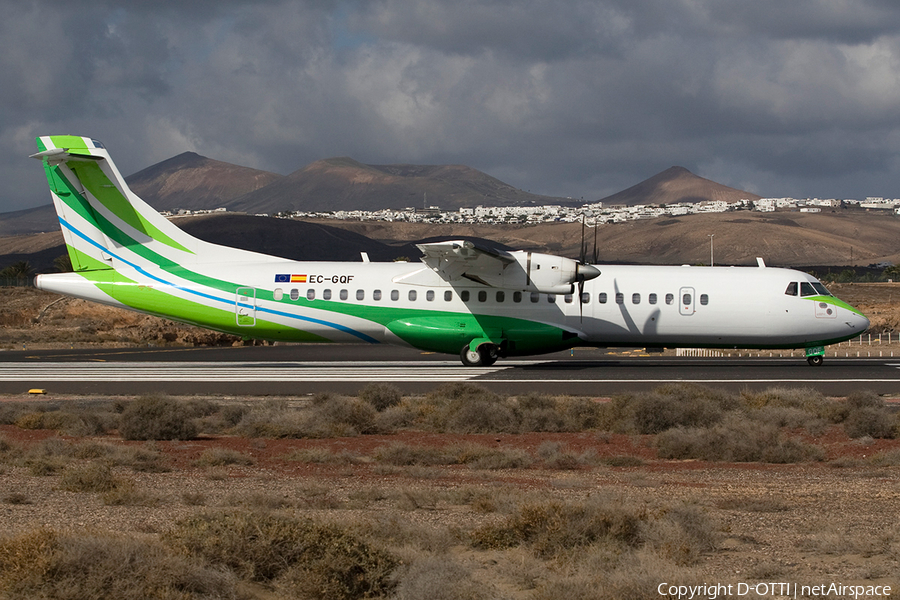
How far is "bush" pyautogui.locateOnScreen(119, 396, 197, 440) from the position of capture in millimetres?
15797

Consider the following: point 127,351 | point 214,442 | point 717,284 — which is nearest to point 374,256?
point 127,351

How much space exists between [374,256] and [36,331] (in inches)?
5173

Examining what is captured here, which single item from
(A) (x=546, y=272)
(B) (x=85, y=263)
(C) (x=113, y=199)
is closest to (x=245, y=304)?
(B) (x=85, y=263)

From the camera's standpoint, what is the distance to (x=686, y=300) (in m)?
27.9

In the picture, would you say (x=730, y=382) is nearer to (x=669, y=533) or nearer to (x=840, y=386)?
(x=840, y=386)

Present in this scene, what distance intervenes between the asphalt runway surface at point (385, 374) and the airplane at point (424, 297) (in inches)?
46.1

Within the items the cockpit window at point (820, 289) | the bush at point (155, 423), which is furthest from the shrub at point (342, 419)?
the cockpit window at point (820, 289)

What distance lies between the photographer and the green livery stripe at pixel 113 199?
2848 cm

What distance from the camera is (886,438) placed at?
53.2 feet

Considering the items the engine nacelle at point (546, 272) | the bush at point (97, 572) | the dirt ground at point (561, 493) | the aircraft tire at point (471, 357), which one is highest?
the engine nacelle at point (546, 272)

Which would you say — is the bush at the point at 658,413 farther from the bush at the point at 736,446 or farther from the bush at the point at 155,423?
the bush at the point at 155,423

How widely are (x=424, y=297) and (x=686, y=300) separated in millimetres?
8483

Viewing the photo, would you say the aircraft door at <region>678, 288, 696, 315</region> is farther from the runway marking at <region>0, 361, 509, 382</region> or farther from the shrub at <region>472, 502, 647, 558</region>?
the shrub at <region>472, 502, 647, 558</region>

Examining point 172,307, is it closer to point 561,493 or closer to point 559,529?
point 561,493
